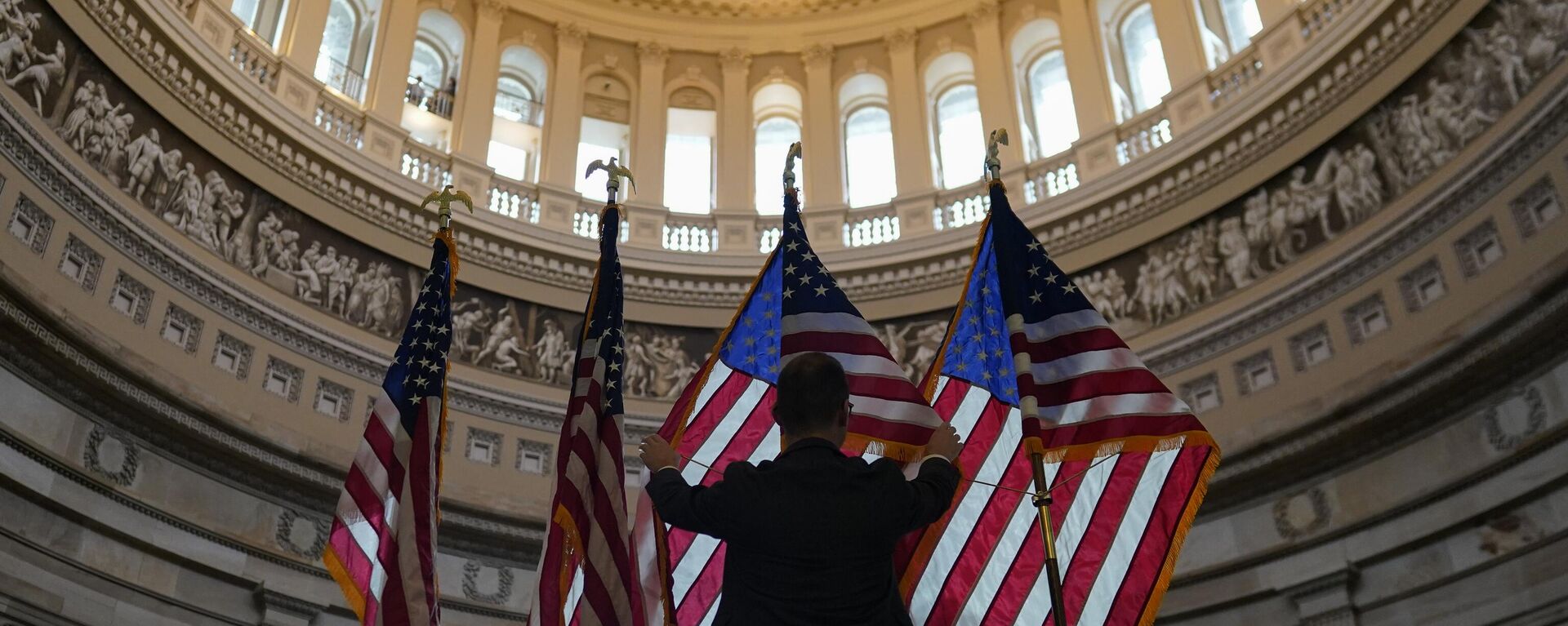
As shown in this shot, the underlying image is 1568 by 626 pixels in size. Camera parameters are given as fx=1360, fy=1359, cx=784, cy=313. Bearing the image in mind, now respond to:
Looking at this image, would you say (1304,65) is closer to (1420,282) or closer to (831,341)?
(1420,282)

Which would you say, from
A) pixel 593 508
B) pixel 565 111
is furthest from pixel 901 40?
pixel 593 508

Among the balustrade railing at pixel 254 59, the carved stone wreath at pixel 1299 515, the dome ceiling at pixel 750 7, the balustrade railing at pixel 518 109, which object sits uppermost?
the dome ceiling at pixel 750 7

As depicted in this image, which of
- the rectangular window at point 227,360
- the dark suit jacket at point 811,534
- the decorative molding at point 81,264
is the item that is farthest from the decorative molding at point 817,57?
the dark suit jacket at point 811,534

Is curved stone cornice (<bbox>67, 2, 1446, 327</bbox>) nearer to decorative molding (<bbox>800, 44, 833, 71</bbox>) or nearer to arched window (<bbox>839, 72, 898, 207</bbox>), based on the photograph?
arched window (<bbox>839, 72, 898, 207</bbox>)

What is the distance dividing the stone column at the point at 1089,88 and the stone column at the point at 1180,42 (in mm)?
865

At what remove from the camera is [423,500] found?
7.21 metres

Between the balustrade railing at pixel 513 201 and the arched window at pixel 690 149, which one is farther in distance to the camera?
Result: the arched window at pixel 690 149

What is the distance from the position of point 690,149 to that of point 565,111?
77.0 inches

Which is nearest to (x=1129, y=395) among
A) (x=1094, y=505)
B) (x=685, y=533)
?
(x=1094, y=505)

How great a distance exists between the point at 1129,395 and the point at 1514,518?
6020mm

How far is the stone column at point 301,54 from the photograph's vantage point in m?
15.4

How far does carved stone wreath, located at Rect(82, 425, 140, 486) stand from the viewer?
11297 mm

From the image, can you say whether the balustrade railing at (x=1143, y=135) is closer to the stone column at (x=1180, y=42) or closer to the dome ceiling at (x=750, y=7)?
the stone column at (x=1180, y=42)

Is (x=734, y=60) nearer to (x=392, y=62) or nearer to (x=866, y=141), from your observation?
(x=866, y=141)
